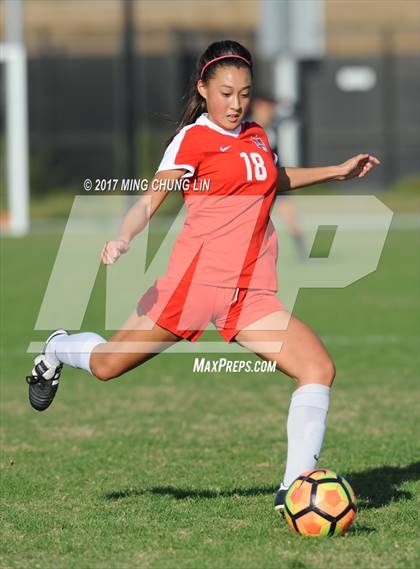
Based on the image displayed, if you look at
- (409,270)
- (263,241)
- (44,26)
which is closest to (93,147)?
(44,26)

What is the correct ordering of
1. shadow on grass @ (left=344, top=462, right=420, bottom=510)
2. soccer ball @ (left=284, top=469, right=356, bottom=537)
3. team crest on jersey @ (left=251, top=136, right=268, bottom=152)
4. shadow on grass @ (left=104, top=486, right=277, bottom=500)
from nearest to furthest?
soccer ball @ (left=284, top=469, right=356, bottom=537)
team crest on jersey @ (left=251, top=136, right=268, bottom=152)
shadow on grass @ (left=344, top=462, right=420, bottom=510)
shadow on grass @ (left=104, top=486, right=277, bottom=500)

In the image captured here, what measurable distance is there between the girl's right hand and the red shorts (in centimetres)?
39

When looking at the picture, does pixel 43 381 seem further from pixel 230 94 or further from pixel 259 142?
pixel 230 94

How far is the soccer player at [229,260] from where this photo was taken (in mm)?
5863

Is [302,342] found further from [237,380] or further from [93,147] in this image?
[93,147]

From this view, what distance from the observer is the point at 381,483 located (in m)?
6.70

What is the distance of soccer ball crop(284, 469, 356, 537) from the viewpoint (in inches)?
216

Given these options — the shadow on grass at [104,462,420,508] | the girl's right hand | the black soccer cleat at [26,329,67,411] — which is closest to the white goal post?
the black soccer cleat at [26,329,67,411]

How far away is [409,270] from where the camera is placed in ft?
61.7

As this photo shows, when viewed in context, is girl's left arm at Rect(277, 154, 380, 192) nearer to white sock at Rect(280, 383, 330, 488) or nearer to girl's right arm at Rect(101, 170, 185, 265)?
girl's right arm at Rect(101, 170, 185, 265)

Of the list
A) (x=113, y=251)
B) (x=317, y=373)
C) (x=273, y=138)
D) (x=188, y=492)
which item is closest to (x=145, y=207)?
(x=113, y=251)

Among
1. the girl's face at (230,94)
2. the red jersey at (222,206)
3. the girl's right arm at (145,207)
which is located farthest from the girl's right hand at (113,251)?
the girl's face at (230,94)

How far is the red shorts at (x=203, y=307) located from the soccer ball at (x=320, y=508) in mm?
862

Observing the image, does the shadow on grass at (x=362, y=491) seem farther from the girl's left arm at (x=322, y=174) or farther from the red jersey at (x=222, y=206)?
the girl's left arm at (x=322, y=174)
